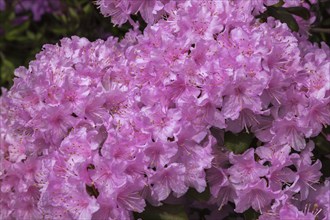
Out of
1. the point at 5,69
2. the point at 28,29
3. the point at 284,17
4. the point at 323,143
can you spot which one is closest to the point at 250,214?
the point at 323,143

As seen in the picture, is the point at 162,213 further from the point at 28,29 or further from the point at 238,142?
the point at 28,29

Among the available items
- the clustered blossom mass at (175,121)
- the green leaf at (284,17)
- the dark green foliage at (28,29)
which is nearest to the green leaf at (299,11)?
the green leaf at (284,17)

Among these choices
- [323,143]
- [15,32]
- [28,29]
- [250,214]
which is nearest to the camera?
[250,214]

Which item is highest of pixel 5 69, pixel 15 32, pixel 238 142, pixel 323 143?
pixel 238 142

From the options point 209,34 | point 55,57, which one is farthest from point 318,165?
point 55,57

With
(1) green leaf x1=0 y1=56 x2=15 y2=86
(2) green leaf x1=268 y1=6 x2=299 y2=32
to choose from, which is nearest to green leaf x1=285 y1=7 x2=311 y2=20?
(2) green leaf x1=268 y1=6 x2=299 y2=32

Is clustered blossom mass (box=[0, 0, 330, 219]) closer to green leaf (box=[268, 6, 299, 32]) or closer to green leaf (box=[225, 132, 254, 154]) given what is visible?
green leaf (box=[225, 132, 254, 154])
